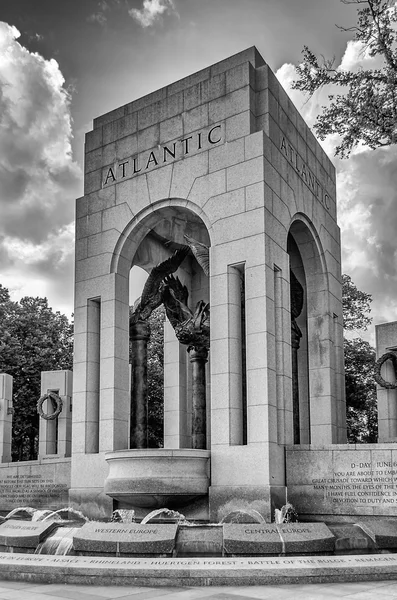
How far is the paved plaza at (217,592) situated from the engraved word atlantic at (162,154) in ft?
44.8

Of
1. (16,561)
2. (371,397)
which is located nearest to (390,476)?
(16,561)

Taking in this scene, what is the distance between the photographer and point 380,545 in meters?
13.2

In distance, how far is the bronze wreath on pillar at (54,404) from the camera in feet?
105

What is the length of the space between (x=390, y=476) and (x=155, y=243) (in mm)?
11885

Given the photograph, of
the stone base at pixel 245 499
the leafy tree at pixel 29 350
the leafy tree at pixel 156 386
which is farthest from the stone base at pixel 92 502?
the leafy tree at pixel 29 350

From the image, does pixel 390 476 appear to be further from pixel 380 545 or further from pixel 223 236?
pixel 223 236

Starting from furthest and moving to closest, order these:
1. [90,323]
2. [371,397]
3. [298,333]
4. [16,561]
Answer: [371,397] < [298,333] < [90,323] < [16,561]

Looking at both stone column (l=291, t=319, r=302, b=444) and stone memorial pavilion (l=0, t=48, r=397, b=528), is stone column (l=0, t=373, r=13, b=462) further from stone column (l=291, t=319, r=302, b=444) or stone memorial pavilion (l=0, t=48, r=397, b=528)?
stone column (l=291, t=319, r=302, b=444)

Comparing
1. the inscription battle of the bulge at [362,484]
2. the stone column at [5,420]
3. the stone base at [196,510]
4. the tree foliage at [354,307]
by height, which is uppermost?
the tree foliage at [354,307]

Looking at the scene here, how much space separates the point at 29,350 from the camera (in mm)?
48719

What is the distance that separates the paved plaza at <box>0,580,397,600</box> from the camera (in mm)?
9062

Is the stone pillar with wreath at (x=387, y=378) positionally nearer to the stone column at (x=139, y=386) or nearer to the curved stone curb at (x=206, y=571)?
the stone column at (x=139, y=386)

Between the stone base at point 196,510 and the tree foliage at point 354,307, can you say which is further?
the tree foliage at point 354,307

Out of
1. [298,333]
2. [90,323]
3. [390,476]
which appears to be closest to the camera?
[390,476]
